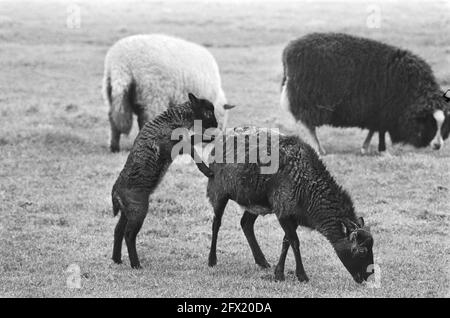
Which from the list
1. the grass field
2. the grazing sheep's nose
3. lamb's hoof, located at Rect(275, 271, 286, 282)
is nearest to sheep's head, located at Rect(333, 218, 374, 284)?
the grass field

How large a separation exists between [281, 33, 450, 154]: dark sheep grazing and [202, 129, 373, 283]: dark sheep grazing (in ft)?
19.8

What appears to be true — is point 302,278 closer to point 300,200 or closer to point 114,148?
point 300,200

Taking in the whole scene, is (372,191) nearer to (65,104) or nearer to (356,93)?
(356,93)

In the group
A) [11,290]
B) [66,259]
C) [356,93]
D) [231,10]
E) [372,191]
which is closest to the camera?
[11,290]

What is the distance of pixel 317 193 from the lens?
782cm

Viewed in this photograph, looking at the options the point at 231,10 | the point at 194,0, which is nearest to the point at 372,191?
the point at 231,10

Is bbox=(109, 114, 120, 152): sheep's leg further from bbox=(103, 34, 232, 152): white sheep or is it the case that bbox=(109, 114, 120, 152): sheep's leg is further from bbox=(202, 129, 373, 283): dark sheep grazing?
bbox=(202, 129, 373, 283): dark sheep grazing

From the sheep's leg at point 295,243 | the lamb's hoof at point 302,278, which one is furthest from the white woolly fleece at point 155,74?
the lamb's hoof at point 302,278

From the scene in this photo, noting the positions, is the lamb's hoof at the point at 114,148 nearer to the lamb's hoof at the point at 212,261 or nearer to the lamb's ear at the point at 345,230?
the lamb's hoof at the point at 212,261

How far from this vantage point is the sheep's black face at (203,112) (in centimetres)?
895

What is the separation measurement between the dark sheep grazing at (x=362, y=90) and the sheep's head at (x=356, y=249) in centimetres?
655

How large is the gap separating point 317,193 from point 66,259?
298 centimetres

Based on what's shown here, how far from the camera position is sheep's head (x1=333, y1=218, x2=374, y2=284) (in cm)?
753

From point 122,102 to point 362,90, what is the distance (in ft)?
14.4
